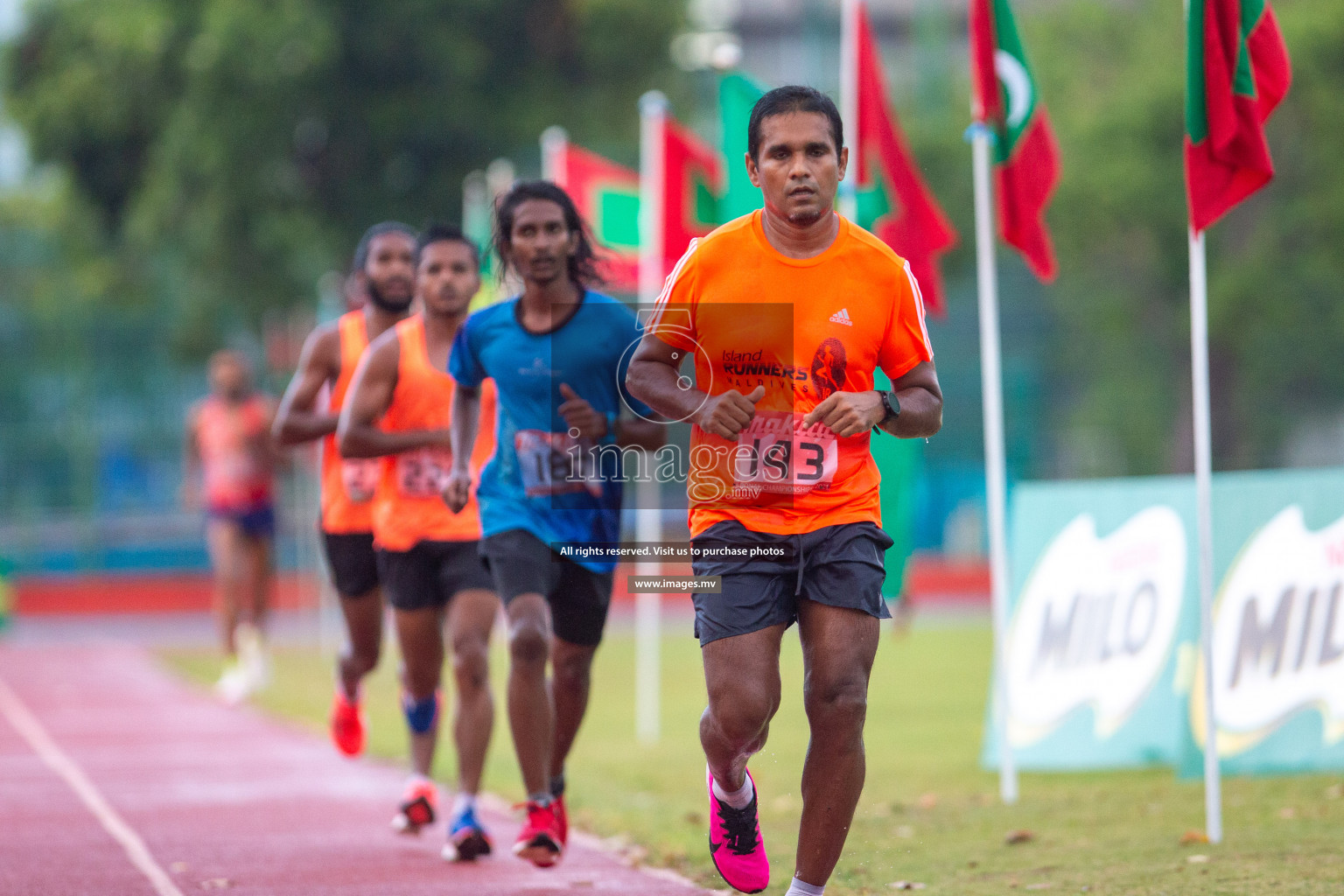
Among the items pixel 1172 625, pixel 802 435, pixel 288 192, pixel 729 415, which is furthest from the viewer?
pixel 288 192

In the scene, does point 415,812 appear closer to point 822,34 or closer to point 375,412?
point 375,412

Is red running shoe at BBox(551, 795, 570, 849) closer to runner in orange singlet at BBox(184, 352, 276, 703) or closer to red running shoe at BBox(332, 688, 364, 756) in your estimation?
red running shoe at BBox(332, 688, 364, 756)

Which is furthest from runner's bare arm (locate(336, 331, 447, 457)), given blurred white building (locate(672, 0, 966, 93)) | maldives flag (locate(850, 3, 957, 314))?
blurred white building (locate(672, 0, 966, 93))

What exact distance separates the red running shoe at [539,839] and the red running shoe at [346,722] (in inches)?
128

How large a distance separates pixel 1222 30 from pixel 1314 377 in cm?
3606

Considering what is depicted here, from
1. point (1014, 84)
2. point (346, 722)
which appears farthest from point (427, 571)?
point (1014, 84)

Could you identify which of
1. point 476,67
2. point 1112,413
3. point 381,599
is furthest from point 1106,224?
point 381,599

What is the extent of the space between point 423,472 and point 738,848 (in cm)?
296

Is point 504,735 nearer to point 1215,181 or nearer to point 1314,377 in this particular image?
point 1215,181

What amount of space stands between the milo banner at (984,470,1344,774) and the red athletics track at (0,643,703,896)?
119 inches

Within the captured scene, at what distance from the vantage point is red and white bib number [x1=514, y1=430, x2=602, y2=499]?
6.77m

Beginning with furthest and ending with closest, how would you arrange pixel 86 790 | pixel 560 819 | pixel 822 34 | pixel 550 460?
1. pixel 822 34
2. pixel 86 790
3. pixel 550 460
4. pixel 560 819

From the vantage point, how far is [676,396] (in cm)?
526

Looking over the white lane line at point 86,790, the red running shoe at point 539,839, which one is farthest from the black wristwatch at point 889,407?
the white lane line at point 86,790
